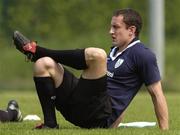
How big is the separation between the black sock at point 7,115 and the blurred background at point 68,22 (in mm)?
19396

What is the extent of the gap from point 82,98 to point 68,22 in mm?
22611

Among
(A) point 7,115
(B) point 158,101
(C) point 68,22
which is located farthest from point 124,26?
(C) point 68,22

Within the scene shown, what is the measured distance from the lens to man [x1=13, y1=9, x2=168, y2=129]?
682 centimetres

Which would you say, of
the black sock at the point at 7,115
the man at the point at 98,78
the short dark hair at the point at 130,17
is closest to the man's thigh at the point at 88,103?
the man at the point at 98,78

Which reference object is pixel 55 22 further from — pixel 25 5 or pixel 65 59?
pixel 65 59

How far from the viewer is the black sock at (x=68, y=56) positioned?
268 inches

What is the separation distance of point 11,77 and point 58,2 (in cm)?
369

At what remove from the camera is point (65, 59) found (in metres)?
6.86

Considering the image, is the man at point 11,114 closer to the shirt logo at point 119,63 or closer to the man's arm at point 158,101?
the shirt logo at point 119,63

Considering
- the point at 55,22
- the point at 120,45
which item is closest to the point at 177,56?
the point at 55,22

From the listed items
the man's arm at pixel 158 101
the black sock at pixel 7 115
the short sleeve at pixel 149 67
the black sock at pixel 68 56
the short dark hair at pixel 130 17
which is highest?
the short dark hair at pixel 130 17

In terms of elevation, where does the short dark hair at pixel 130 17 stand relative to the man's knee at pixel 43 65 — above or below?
above

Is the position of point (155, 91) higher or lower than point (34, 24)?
higher

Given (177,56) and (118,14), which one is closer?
(118,14)
